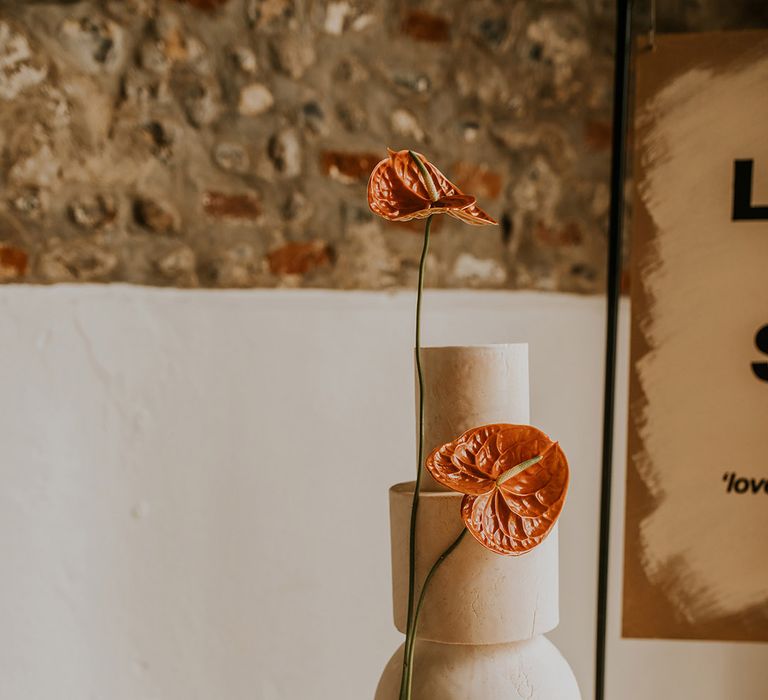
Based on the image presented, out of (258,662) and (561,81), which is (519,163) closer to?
(561,81)

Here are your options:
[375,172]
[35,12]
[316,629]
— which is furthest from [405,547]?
[35,12]

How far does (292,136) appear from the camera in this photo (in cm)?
136

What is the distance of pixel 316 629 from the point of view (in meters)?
1.37

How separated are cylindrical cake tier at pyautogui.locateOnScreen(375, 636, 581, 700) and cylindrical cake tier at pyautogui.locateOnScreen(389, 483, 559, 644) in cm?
2

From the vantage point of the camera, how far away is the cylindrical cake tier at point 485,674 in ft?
2.57

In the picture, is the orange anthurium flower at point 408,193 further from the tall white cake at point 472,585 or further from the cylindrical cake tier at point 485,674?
the cylindrical cake tier at point 485,674

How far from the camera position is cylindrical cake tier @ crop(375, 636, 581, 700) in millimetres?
784

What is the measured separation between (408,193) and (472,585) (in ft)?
1.31

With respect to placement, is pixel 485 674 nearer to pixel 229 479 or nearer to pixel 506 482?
pixel 506 482

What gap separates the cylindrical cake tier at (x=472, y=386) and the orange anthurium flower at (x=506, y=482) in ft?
0.25

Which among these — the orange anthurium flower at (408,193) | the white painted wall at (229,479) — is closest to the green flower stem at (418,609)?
the orange anthurium flower at (408,193)

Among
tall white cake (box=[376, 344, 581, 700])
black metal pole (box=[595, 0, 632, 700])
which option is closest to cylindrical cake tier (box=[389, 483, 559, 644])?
tall white cake (box=[376, 344, 581, 700])

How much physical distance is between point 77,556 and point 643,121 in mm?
1153

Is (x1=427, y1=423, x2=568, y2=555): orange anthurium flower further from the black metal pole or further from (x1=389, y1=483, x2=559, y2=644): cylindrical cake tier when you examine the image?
the black metal pole
